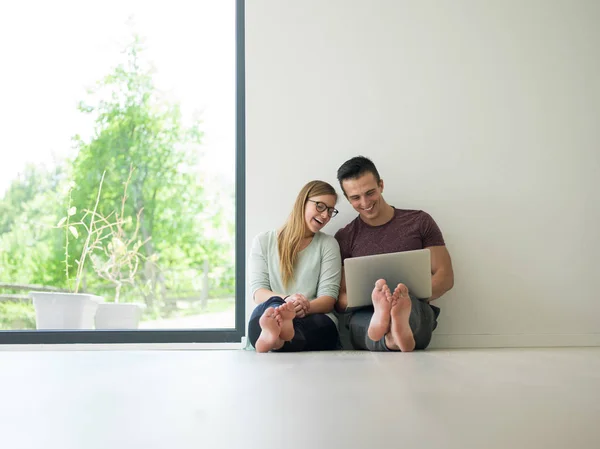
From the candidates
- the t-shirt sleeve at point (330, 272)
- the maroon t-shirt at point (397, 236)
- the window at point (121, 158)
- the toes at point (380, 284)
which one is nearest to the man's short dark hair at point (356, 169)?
the maroon t-shirt at point (397, 236)

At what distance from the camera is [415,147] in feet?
12.0

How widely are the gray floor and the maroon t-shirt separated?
1019 millimetres

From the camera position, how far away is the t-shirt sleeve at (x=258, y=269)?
10.7 feet

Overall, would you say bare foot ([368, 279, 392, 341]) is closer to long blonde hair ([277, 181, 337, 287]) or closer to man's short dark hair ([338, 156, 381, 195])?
long blonde hair ([277, 181, 337, 287])

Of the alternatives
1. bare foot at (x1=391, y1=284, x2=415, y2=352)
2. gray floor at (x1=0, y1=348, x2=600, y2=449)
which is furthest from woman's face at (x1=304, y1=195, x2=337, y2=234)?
gray floor at (x1=0, y1=348, x2=600, y2=449)

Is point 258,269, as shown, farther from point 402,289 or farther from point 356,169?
point 402,289

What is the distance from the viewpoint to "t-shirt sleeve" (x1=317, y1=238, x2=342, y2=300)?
3.20 metres

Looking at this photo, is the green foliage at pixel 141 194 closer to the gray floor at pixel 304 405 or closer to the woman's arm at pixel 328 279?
the woman's arm at pixel 328 279

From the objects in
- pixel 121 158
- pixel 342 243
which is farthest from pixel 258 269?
pixel 121 158

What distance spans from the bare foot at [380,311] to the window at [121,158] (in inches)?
99.7

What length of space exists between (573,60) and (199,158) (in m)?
2.98

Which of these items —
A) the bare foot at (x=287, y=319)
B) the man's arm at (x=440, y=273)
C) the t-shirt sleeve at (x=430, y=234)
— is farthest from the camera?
the t-shirt sleeve at (x=430, y=234)

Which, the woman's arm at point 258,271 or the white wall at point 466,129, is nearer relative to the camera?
the woman's arm at point 258,271

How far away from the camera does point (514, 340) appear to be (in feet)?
11.6
